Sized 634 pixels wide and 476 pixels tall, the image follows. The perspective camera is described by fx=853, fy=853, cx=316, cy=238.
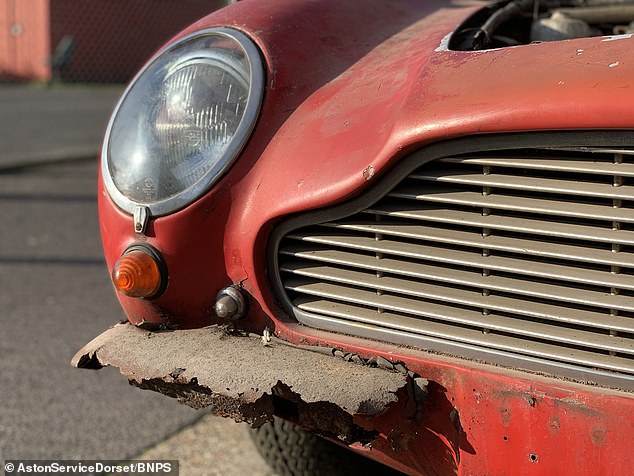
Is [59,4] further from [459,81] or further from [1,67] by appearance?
[459,81]

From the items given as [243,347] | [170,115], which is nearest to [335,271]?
[243,347]

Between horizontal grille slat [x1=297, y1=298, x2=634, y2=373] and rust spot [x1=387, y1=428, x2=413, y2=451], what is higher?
horizontal grille slat [x1=297, y1=298, x2=634, y2=373]

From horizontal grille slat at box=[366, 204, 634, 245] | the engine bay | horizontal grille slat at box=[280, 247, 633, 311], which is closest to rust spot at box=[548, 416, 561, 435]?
horizontal grille slat at box=[280, 247, 633, 311]

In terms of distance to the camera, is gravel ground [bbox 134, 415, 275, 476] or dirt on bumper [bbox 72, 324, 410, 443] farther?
gravel ground [bbox 134, 415, 275, 476]

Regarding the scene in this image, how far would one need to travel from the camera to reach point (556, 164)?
5.33ft

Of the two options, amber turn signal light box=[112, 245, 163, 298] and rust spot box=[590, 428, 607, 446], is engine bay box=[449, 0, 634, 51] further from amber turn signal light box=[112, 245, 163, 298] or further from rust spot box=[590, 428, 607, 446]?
rust spot box=[590, 428, 607, 446]

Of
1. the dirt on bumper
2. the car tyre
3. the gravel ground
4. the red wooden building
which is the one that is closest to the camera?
the dirt on bumper

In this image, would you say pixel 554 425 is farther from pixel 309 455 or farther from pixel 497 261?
pixel 309 455

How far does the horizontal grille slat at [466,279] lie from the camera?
1600mm

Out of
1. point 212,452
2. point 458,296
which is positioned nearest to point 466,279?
point 458,296

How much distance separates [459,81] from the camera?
1749 millimetres

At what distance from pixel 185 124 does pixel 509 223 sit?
0.81 m

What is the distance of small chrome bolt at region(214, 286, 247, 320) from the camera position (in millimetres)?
1930

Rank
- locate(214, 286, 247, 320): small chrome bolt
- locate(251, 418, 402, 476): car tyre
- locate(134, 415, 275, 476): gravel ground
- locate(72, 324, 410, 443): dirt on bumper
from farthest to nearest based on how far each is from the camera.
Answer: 1. locate(134, 415, 275, 476): gravel ground
2. locate(251, 418, 402, 476): car tyre
3. locate(214, 286, 247, 320): small chrome bolt
4. locate(72, 324, 410, 443): dirt on bumper
